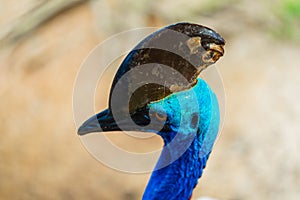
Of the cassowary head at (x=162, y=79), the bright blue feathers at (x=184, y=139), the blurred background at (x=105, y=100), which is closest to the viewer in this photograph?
the cassowary head at (x=162, y=79)

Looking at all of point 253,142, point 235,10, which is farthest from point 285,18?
point 253,142

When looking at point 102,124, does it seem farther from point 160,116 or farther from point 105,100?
point 105,100

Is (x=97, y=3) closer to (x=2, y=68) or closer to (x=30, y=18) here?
(x=30, y=18)

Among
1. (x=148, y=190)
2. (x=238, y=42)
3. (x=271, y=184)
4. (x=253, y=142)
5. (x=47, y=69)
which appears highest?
(x=238, y=42)

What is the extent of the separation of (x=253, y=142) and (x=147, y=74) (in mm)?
1851

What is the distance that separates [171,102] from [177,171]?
19 cm

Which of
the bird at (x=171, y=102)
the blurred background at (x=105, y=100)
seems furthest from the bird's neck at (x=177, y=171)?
the blurred background at (x=105, y=100)

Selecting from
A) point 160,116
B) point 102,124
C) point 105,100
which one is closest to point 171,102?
point 160,116

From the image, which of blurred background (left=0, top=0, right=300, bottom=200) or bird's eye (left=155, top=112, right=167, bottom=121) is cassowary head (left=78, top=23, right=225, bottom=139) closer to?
bird's eye (left=155, top=112, right=167, bottom=121)

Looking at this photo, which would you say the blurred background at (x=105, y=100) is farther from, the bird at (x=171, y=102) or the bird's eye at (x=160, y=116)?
the bird's eye at (x=160, y=116)

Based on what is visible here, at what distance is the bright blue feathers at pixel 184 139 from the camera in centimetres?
142

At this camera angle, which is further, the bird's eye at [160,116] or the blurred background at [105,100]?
the blurred background at [105,100]

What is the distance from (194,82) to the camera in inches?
54.5

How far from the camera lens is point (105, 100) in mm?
3230
